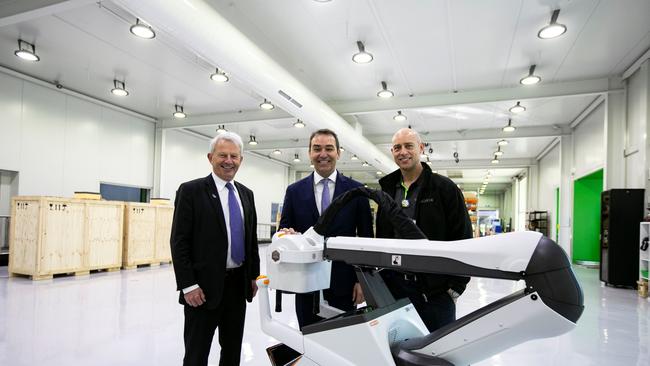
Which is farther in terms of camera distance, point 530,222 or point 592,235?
point 530,222

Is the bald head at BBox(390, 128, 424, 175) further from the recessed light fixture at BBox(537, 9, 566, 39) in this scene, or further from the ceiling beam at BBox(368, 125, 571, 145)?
the ceiling beam at BBox(368, 125, 571, 145)

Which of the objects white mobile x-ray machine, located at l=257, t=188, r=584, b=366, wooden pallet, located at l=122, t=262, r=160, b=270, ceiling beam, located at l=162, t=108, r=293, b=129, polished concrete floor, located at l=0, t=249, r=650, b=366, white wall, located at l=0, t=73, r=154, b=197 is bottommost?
wooden pallet, located at l=122, t=262, r=160, b=270

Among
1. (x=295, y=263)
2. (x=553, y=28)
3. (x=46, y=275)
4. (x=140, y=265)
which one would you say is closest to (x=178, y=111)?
(x=140, y=265)

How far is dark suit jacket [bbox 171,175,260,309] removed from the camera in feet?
Result: 6.27

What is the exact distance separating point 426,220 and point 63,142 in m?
9.69

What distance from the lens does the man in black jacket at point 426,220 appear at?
175 cm

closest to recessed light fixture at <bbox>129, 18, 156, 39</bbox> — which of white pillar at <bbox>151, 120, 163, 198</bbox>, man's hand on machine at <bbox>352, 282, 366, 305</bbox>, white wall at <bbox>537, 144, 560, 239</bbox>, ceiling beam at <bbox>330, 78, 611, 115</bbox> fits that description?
ceiling beam at <bbox>330, 78, 611, 115</bbox>

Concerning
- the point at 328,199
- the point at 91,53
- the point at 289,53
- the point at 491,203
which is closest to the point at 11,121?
the point at 91,53

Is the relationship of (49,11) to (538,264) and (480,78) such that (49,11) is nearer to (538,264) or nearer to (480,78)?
(538,264)

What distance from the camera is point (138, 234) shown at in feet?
27.3

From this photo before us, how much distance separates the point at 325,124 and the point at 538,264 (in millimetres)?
6937

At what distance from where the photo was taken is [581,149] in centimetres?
1023

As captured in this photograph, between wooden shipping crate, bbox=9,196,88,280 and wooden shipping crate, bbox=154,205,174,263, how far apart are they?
1870 millimetres

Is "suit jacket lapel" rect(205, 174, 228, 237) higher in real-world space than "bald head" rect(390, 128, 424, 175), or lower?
lower
